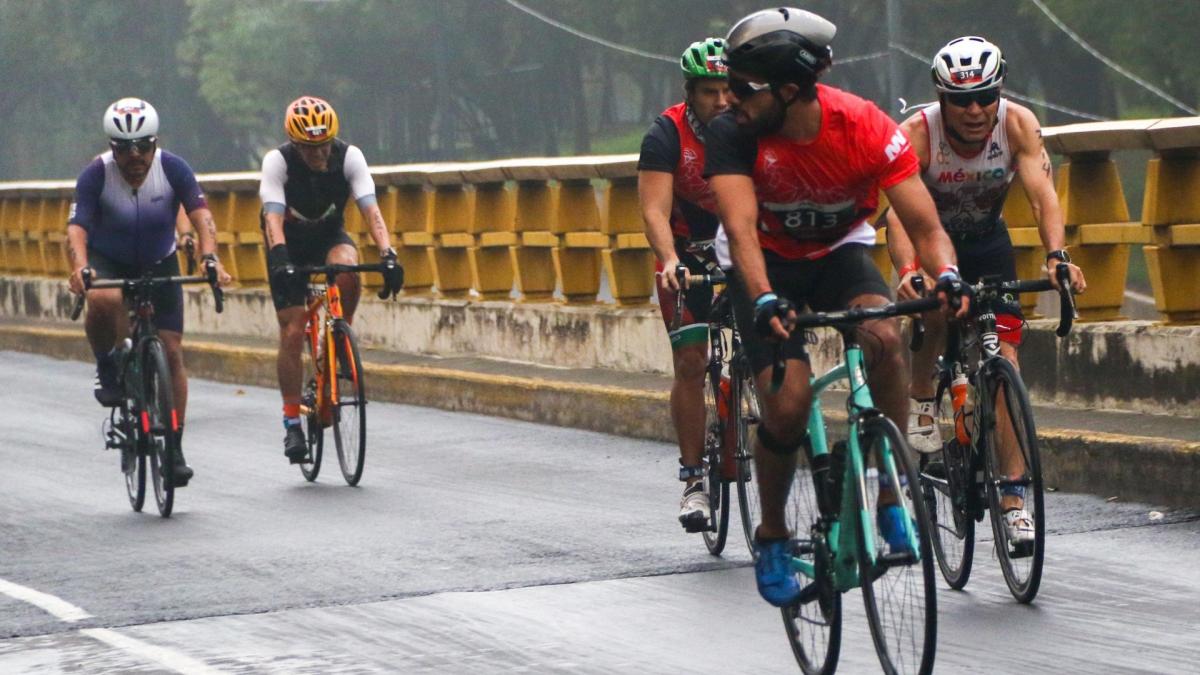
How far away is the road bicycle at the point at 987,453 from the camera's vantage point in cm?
727

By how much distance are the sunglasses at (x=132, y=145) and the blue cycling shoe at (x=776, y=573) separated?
562 cm

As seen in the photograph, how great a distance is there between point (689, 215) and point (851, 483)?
323 centimetres

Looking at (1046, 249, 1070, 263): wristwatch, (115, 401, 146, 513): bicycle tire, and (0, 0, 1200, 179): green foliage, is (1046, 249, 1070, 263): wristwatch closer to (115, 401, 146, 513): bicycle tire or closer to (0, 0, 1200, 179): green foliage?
(115, 401, 146, 513): bicycle tire

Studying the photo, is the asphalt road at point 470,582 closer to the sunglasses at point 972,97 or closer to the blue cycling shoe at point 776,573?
the blue cycling shoe at point 776,573

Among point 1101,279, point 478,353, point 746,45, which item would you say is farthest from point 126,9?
point 746,45

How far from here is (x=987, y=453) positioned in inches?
295

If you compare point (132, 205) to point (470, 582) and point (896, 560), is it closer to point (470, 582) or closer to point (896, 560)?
point (470, 582)

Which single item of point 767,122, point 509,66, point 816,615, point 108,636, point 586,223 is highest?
point 509,66

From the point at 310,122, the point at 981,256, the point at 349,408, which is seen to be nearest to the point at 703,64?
the point at 981,256

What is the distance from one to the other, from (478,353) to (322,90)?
38700mm

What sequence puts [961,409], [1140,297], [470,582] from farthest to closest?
1. [1140,297]
2. [470,582]
3. [961,409]

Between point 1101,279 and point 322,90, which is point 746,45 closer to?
point 1101,279

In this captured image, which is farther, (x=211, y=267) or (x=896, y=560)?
(x=211, y=267)

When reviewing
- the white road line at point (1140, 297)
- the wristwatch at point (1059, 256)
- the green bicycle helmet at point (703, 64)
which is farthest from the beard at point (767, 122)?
the white road line at point (1140, 297)
